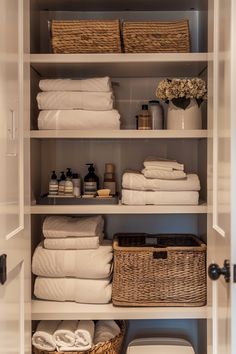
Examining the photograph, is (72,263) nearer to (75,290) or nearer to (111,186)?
(75,290)

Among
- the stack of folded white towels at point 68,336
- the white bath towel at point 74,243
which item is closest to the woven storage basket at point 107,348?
the stack of folded white towels at point 68,336

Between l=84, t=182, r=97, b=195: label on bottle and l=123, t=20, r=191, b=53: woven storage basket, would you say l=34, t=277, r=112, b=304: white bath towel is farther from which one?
l=123, t=20, r=191, b=53: woven storage basket

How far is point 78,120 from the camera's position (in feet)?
7.33

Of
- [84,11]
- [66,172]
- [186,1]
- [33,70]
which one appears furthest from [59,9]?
[66,172]

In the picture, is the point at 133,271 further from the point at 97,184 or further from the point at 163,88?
the point at 163,88

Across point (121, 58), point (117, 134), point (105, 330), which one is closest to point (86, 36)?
point (121, 58)

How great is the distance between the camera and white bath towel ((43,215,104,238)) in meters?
2.30

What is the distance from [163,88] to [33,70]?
2.11 feet

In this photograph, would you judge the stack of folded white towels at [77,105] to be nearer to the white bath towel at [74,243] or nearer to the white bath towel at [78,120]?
the white bath towel at [78,120]

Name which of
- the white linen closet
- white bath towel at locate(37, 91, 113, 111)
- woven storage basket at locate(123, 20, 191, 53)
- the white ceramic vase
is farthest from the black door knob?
woven storage basket at locate(123, 20, 191, 53)

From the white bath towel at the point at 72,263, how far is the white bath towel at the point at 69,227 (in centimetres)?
8

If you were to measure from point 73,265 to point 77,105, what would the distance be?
737 millimetres

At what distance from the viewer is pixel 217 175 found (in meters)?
1.74

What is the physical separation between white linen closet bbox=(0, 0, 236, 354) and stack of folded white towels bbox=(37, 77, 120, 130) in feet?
0.21
